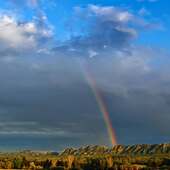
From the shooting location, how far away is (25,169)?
162625mm

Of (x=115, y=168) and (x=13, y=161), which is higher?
(x=13, y=161)

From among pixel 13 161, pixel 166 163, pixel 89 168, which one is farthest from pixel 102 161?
pixel 13 161

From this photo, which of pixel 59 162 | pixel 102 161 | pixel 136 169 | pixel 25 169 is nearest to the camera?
pixel 136 169

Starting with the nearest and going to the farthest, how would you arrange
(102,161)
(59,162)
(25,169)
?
1. (25,169)
2. (102,161)
3. (59,162)

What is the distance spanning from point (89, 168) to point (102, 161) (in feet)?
38.5

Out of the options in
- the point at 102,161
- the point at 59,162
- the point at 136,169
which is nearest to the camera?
the point at 136,169

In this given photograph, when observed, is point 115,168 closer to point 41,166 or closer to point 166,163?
point 166,163

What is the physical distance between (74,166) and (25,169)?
2096 cm

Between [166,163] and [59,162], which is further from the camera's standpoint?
[59,162]

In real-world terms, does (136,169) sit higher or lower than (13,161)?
lower

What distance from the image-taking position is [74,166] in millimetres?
171125

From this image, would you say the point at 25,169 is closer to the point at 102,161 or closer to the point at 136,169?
the point at 102,161

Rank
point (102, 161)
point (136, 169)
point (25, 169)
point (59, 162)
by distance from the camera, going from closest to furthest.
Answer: point (136, 169)
point (25, 169)
point (102, 161)
point (59, 162)

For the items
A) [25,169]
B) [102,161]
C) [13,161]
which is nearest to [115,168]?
[102,161]
